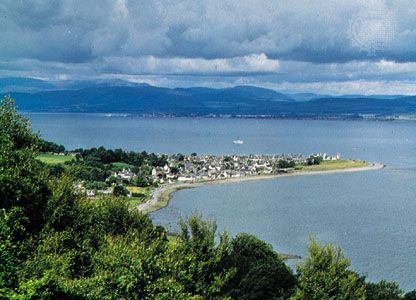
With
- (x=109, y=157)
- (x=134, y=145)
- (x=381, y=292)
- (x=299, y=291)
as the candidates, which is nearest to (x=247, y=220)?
(x=381, y=292)

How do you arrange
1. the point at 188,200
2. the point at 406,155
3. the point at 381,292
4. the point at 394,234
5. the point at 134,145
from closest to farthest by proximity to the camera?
the point at 381,292 → the point at 394,234 → the point at 188,200 → the point at 406,155 → the point at 134,145

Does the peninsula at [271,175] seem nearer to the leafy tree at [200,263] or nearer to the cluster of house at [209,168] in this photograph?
the cluster of house at [209,168]

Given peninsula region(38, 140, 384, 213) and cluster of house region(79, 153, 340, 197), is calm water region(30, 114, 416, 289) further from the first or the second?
cluster of house region(79, 153, 340, 197)

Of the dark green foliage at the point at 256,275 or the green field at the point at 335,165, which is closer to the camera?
the dark green foliage at the point at 256,275

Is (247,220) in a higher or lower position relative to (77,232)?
lower

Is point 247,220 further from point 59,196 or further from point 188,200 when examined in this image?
point 59,196

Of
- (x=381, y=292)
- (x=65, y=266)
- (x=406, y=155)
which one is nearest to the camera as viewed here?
(x=65, y=266)

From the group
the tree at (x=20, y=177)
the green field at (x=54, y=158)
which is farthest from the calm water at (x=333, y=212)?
the green field at (x=54, y=158)
